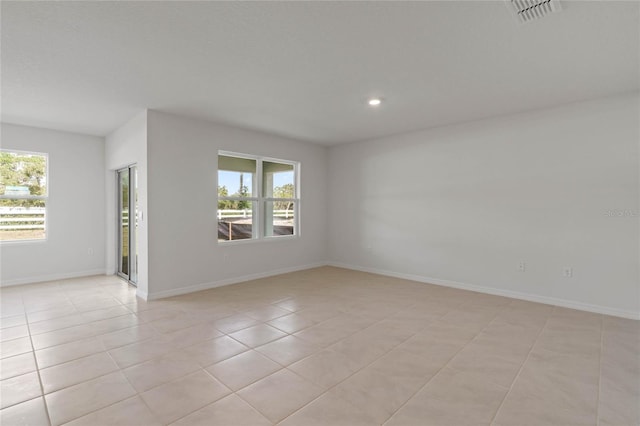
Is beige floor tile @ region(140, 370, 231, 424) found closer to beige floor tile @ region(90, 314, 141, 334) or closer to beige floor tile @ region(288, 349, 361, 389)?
beige floor tile @ region(288, 349, 361, 389)

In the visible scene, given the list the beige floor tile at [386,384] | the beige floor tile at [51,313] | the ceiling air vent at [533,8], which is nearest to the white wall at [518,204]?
the ceiling air vent at [533,8]

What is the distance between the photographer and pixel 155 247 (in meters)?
4.15

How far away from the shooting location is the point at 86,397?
2.03 meters

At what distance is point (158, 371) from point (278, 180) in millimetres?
4110

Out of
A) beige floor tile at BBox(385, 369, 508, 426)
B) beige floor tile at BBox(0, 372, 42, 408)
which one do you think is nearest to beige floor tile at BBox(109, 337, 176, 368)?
beige floor tile at BBox(0, 372, 42, 408)

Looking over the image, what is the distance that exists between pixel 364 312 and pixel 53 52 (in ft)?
12.8

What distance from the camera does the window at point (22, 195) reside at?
4.80 meters

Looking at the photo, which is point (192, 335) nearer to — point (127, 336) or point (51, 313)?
point (127, 336)

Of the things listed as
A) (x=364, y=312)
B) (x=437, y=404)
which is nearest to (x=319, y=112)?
(x=364, y=312)

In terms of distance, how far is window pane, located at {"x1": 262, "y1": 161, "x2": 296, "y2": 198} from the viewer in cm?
577

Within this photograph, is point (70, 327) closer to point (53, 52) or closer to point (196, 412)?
point (196, 412)

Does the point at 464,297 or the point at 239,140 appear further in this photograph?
the point at 239,140

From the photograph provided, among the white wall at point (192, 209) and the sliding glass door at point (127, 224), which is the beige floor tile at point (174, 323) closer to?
the white wall at point (192, 209)

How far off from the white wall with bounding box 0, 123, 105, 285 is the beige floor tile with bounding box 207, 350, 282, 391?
14.9 feet
